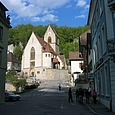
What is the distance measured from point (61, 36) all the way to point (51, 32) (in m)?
17.2

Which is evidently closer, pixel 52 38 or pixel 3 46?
pixel 3 46

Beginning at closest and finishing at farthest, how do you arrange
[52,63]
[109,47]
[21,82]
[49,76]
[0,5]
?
[109,47] < [0,5] < [21,82] < [49,76] < [52,63]

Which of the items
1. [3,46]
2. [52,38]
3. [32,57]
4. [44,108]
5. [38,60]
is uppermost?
[52,38]

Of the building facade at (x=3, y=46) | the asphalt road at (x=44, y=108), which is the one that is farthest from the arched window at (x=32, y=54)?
the asphalt road at (x=44, y=108)

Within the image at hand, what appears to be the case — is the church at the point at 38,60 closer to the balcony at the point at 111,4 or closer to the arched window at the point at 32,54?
the arched window at the point at 32,54

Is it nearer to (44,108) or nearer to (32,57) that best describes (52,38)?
(32,57)

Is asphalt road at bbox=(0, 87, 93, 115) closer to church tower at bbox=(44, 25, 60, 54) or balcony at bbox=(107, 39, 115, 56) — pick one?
balcony at bbox=(107, 39, 115, 56)

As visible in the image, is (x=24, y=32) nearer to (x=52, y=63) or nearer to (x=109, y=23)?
(x=52, y=63)

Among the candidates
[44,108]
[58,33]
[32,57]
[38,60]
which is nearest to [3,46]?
[44,108]

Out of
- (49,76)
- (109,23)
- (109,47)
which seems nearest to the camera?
(109,47)

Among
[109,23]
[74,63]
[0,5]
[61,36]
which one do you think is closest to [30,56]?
[74,63]

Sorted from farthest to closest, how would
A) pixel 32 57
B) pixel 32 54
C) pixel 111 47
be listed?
1. pixel 32 54
2. pixel 32 57
3. pixel 111 47

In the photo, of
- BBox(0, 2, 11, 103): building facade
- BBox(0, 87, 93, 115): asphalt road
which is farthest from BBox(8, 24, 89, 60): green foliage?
BBox(0, 87, 93, 115): asphalt road

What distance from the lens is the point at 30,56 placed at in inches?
3135
